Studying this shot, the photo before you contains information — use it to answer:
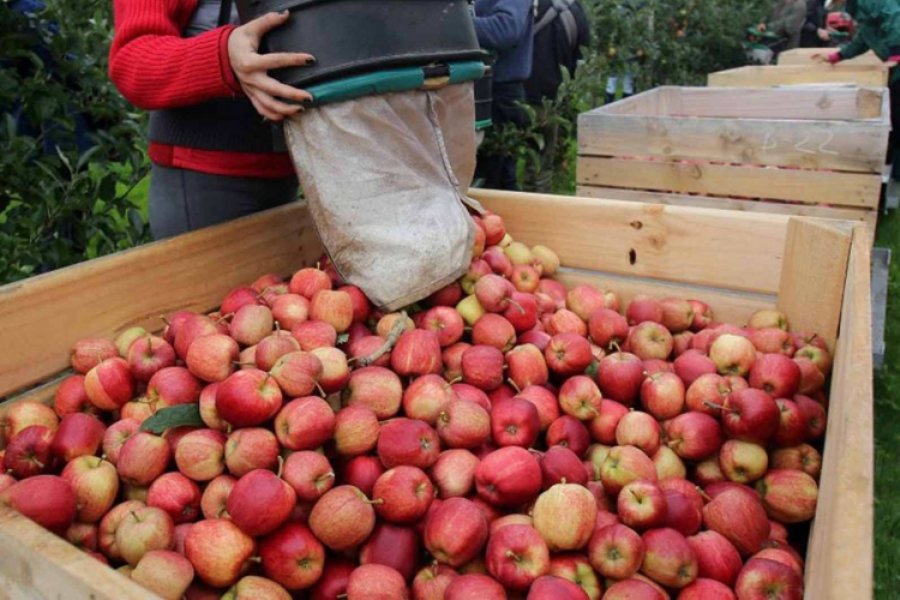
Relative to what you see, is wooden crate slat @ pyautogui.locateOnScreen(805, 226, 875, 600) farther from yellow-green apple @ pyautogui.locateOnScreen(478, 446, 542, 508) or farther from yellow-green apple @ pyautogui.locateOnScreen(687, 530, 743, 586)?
yellow-green apple @ pyautogui.locateOnScreen(478, 446, 542, 508)

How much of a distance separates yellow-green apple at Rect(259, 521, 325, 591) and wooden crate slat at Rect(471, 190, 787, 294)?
1448 mm

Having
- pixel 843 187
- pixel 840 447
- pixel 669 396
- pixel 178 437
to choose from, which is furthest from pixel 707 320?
pixel 843 187

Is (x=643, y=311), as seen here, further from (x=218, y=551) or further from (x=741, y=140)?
(x=741, y=140)

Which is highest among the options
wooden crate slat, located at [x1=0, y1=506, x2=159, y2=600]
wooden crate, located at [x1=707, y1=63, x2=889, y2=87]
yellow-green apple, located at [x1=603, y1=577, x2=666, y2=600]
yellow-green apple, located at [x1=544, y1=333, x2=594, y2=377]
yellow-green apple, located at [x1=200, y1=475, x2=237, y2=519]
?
wooden crate slat, located at [x1=0, y1=506, x2=159, y2=600]

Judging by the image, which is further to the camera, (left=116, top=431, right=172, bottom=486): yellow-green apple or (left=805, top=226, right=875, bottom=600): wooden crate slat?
(left=116, top=431, right=172, bottom=486): yellow-green apple

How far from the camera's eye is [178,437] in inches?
63.7

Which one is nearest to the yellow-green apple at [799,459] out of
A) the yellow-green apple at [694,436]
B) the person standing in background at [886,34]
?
the yellow-green apple at [694,436]

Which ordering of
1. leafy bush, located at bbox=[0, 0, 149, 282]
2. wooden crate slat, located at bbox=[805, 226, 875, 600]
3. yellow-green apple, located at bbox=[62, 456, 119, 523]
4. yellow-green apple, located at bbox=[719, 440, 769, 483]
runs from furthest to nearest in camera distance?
leafy bush, located at bbox=[0, 0, 149, 282] → yellow-green apple, located at bbox=[719, 440, 769, 483] → yellow-green apple, located at bbox=[62, 456, 119, 523] → wooden crate slat, located at bbox=[805, 226, 875, 600]

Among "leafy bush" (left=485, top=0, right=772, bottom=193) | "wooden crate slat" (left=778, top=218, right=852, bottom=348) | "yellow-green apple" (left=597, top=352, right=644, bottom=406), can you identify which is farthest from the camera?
"leafy bush" (left=485, top=0, right=772, bottom=193)

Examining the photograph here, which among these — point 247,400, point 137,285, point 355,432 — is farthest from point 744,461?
point 137,285

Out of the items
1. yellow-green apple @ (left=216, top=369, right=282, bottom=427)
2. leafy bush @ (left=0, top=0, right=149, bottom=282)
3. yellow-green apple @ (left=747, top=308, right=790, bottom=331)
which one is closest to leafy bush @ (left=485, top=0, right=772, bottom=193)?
leafy bush @ (left=0, top=0, right=149, bottom=282)

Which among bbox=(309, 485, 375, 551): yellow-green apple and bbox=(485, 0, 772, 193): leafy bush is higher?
bbox=(309, 485, 375, 551): yellow-green apple

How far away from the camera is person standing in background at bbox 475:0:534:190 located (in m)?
4.99

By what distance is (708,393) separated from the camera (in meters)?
1.83
